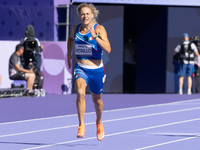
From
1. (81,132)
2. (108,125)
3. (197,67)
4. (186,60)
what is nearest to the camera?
(81,132)

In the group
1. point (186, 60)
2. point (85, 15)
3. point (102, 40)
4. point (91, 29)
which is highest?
point (85, 15)

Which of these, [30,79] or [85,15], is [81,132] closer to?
[85,15]

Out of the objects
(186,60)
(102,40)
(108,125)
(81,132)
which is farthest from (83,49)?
(186,60)

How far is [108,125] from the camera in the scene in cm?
1053

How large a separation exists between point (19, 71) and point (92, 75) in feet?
33.5

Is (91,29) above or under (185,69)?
above

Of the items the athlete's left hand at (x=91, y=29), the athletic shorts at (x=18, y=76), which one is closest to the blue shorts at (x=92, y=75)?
the athlete's left hand at (x=91, y=29)

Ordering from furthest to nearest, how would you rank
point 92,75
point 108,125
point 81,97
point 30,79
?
point 30,79 → point 108,125 → point 92,75 → point 81,97

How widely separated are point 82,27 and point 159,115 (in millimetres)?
5154

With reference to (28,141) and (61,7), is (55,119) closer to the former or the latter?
(28,141)

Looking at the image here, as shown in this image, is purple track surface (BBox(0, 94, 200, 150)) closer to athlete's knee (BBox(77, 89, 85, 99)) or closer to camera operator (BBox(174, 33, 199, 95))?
athlete's knee (BBox(77, 89, 85, 99))

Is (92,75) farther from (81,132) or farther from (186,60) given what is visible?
(186,60)

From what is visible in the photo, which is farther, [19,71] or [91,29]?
[19,71]

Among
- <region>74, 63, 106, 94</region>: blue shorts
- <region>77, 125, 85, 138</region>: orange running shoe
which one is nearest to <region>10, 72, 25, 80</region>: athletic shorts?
<region>74, 63, 106, 94</region>: blue shorts
